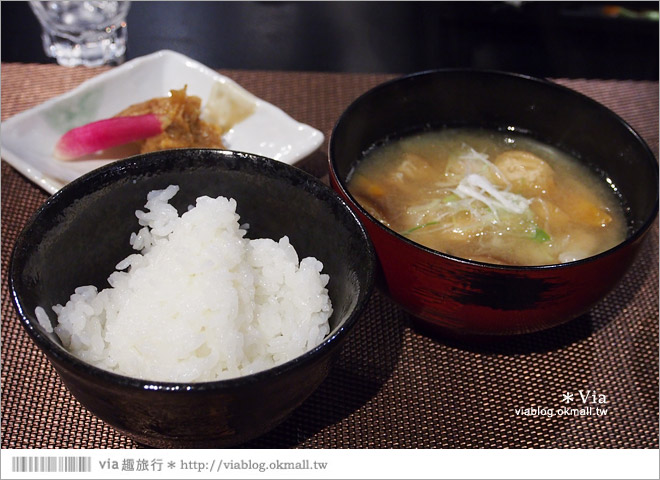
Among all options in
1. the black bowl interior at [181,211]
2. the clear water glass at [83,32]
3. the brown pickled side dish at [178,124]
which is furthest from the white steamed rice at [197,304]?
the clear water glass at [83,32]

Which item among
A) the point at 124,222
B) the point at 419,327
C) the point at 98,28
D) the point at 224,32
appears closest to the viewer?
the point at 124,222

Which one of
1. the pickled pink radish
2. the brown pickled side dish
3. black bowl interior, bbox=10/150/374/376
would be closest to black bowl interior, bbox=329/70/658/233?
black bowl interior, bbox=10/150/374/376

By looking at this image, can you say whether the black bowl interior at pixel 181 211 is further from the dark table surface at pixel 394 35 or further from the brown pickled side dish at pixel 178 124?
the dark table surface at pixel 394 35

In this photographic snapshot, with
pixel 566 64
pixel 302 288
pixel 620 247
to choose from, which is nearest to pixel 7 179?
pixel 302 288

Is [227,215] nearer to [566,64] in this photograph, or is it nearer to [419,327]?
[419,327]

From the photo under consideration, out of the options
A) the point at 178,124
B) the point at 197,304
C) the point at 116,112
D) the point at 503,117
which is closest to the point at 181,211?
the point at 197,304
